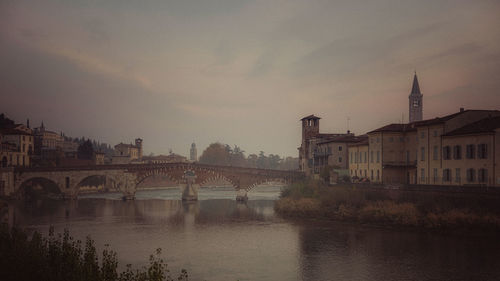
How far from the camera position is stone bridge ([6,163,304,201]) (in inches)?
2968

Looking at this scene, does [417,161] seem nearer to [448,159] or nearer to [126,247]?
[448,159]

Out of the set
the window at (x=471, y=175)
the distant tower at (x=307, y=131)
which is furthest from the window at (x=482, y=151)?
the distant tower at (x=307, y=131)

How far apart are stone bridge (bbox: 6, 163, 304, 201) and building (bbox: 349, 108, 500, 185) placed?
19.4m

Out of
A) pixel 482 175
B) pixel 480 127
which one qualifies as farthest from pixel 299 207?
pixel 480 127

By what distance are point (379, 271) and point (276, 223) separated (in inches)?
845

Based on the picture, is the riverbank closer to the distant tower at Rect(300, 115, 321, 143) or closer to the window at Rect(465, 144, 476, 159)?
the window at Rect(465, 144, 476, 159)

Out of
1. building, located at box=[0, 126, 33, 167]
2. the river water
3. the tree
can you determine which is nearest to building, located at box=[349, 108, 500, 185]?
the river water

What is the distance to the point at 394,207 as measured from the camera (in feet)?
147

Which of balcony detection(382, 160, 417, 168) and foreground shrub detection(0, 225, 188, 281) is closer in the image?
foreground shrub detection(0, 225, 188, 281)

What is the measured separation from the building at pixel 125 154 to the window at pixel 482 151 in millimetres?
118514

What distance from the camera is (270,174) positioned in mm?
76312

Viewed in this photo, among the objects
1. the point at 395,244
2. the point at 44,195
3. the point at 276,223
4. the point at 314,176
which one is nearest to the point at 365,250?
the point at 395,244

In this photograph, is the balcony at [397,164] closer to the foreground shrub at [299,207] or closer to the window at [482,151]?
the foreground shrub at [299,207]

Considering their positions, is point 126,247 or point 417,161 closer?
point 126,247
